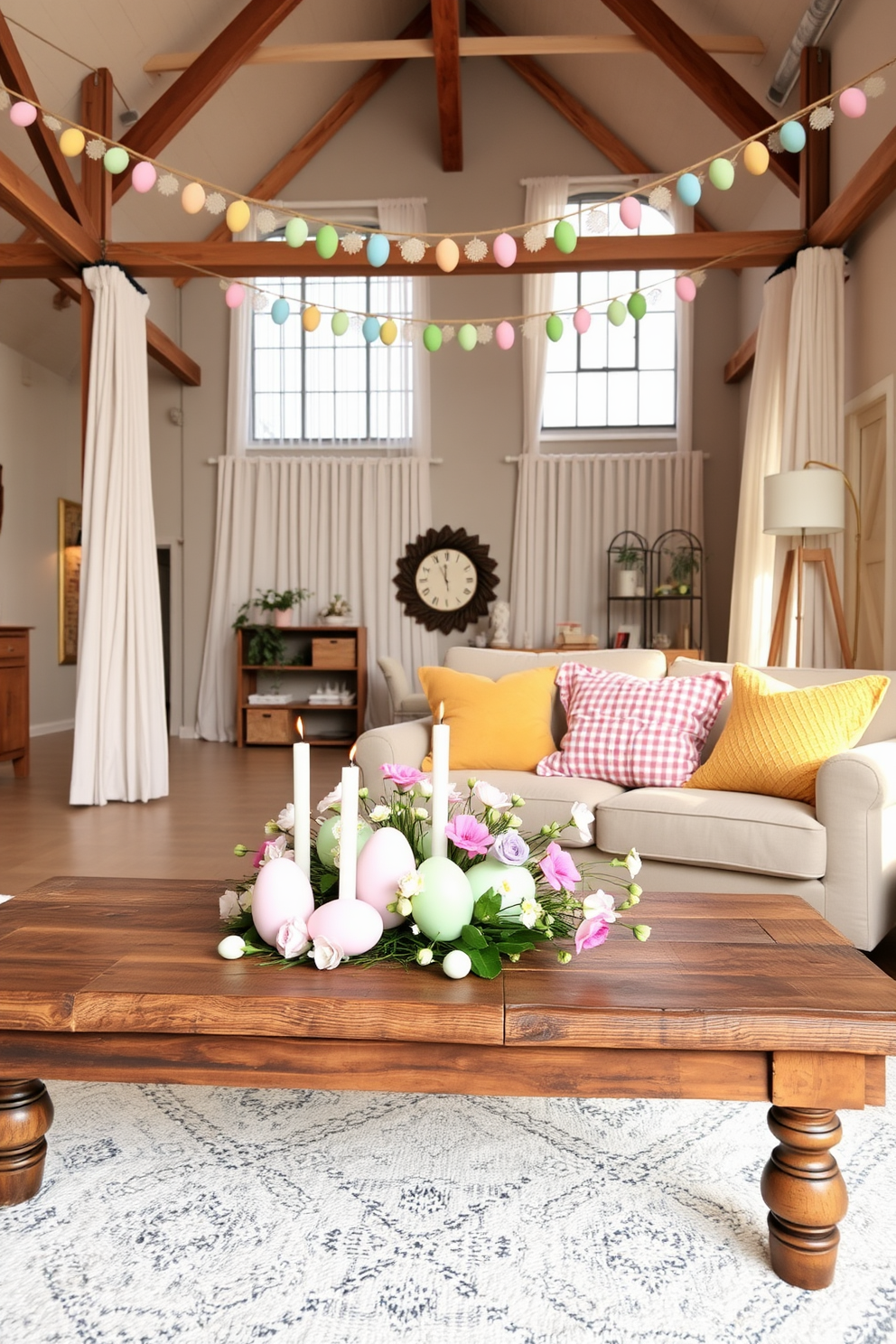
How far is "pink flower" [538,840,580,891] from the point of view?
1594 mm

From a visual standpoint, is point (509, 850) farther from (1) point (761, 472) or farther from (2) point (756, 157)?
(1) point (761, 472)

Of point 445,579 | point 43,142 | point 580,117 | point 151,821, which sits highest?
point 580,117

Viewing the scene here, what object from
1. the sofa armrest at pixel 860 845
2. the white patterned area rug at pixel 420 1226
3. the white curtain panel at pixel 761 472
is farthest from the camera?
the white curtain panel at pixel 761 472

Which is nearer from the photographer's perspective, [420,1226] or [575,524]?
[420,1226]

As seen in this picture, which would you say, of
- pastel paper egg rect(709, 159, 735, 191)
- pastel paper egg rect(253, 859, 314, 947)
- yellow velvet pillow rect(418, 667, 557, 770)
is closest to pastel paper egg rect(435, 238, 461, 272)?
pastel paper egg rect(709, 159, 735, 191)

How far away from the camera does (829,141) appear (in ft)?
18.9

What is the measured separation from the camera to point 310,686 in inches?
360

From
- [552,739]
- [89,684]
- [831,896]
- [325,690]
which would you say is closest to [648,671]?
[552,739]

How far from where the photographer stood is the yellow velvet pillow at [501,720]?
3475mm

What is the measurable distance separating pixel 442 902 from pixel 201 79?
237 inches

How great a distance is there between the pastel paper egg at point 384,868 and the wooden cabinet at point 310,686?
6.74 m

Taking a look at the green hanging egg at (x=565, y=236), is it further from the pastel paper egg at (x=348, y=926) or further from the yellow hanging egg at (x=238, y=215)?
the pastel paper egg at (x=348, y=926)

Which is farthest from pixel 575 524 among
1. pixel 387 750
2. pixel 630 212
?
pixel 387 750

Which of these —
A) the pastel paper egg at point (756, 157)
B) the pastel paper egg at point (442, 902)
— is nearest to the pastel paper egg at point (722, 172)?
the pastel paper egg at point (756, 157)
